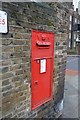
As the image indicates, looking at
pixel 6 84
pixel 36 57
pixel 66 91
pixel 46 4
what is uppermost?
pixel 46 4

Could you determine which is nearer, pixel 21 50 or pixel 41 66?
pixel 21 50

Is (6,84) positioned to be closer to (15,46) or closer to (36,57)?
(15,46)

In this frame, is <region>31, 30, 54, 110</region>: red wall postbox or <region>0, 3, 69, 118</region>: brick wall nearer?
<region>0, 3, 69, 118</region>: brick wall

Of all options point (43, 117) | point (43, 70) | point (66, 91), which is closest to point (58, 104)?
point (43, 117)

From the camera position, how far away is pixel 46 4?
386 centimetres

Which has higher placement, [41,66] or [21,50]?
[21,50]

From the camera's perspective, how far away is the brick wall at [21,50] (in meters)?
3.05

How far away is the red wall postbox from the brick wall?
11 centimetres

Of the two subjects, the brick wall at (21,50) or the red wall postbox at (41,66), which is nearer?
the brick wall at (21,50)

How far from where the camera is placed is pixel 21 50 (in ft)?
10.9

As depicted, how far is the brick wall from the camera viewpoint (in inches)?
120

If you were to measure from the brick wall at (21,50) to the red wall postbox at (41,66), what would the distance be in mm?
107

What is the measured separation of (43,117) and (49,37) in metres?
1.48

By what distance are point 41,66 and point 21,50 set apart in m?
0.60
